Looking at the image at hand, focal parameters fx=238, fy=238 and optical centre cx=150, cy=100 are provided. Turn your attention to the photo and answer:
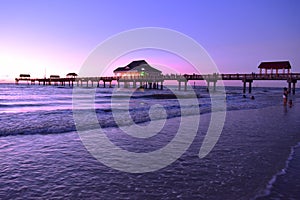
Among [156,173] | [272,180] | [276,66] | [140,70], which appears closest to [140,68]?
[140,70]

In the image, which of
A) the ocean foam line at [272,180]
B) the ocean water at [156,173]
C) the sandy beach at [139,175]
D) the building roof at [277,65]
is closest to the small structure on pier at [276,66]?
the building roof at [277,65]

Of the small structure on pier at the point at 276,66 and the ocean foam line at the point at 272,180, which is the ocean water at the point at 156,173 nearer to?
the ocean foam line at the point at 272,180

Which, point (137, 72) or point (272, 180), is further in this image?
point (137, 72)

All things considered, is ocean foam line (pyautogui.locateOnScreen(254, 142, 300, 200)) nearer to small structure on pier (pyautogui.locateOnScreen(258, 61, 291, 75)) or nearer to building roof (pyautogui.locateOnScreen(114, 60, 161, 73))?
small structure on pier (pyautogui.locateOnScreen(258, 61, 291, 75))

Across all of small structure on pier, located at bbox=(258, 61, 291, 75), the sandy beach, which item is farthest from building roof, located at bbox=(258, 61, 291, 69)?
the sandy beach

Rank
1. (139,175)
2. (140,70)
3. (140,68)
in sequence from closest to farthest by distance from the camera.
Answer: (139,175) < (140,70) < (140,68)

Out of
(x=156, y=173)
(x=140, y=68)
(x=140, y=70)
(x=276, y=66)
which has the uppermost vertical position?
(x=140, y=68)

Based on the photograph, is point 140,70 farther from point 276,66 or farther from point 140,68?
point 276,66

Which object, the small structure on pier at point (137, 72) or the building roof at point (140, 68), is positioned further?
the building roof at point (140, 68)

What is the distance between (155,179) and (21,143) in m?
4.52

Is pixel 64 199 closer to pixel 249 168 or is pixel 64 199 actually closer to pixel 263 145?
pixel 249 168

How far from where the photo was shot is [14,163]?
4.89 m

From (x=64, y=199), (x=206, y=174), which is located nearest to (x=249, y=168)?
(x=206, y=174)

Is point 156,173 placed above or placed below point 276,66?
below
